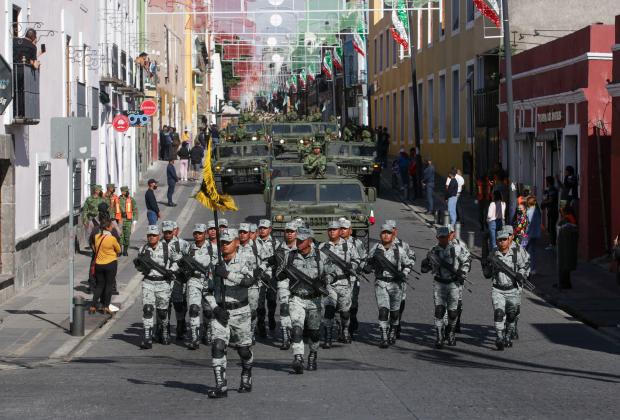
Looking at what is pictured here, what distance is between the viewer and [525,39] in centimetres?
3872

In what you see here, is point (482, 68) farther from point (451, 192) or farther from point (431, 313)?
point (431, 313)

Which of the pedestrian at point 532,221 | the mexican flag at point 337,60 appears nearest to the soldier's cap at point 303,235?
the pedestrian at point 532,221

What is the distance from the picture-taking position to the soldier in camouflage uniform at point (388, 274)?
56.3 ft

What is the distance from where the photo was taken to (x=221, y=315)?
42.9 feet

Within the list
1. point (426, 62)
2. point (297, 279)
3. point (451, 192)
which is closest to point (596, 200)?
point (451, 192)

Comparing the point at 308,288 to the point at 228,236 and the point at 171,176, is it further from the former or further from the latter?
the point at 171,176

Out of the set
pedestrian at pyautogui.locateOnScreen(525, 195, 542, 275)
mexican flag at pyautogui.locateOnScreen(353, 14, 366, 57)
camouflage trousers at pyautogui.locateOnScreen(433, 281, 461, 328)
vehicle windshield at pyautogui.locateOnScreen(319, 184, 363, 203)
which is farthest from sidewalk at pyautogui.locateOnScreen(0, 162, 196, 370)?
mexican flag at pyautogui.locateOnScreen(353, 14, 366, 57)

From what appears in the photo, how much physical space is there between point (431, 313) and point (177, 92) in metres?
51.6

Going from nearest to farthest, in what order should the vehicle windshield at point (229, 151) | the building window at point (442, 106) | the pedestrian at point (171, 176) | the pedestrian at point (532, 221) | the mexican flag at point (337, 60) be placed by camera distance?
the pedestrian at point (532, 221)
the pedestrian at point (171, 176)
the vehicle windshield at point (229, 151)
the building window at point (442, 106)
the mexican flag at point (337, 60)

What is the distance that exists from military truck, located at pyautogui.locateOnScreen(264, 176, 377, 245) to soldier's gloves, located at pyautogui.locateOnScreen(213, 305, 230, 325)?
12.7m

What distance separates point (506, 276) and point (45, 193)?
11.9m

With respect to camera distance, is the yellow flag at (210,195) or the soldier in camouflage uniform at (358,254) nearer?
the yellow flag at (210,195)

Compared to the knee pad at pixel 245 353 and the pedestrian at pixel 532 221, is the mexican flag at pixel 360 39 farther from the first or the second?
the knee pad at pixel 245 353

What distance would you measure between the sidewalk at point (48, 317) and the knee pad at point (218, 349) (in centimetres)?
374
